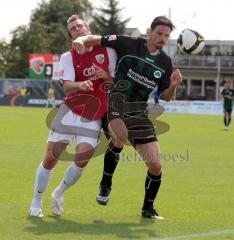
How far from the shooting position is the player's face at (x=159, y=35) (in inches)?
309

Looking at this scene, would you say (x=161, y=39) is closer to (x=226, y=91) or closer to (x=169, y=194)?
(x=169, y=194)

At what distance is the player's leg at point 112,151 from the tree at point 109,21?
88254 millimetres

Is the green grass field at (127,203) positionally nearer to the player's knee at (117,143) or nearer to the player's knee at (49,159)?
the player's knee at (49,159)

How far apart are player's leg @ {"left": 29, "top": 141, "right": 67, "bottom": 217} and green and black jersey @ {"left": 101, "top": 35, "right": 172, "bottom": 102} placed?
987mm

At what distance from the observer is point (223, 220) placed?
8.03 metres

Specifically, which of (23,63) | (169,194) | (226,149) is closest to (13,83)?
(23,63)

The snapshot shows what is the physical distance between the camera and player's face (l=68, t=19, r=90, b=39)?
8164 mm

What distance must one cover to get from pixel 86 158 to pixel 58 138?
0.42 metres

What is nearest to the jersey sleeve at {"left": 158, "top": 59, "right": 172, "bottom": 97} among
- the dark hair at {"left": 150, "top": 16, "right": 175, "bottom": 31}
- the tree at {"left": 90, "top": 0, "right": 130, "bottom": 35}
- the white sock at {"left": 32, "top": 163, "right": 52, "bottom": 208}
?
the dark hair at {"left": 150, "top": 16, "right": 175, "bottom": 31}

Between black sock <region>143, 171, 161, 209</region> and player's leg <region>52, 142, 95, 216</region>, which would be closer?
player's leg <region>52, 142, 95, 216</region>

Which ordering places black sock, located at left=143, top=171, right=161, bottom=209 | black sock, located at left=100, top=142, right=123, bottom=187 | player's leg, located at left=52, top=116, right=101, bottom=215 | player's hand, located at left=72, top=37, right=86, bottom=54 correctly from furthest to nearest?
black sock, located at left=100, top=142, right=123, bottom=187
black sock, located at left=143, top=171, right=161, bottom=209
player's leg, located at left=52, top=116, right=101, bottom=215
player's hand, located at left=72, top=37, right=86, bottom=54

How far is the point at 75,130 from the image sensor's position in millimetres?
8055

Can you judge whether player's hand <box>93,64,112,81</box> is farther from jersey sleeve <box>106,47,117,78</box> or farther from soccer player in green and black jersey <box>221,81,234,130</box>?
soccer player in green and black jersey <box>221,81,234,130</box>

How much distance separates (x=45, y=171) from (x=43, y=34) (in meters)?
85.4
